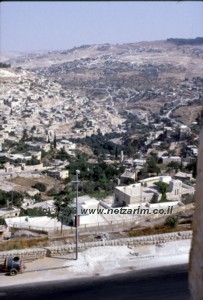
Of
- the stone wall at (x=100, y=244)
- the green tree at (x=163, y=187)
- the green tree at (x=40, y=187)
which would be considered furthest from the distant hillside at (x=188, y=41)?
the stone wall at (x=100, y=244)

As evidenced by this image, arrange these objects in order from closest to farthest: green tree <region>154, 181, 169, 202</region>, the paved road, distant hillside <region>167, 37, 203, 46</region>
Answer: the paved road → green tree <region>154, 181, 169, 202</region> → distant hillside <region>167, 37, 203, 46</region>

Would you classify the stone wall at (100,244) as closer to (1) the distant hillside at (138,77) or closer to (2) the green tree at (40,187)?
(2) the green tree at (40,187)

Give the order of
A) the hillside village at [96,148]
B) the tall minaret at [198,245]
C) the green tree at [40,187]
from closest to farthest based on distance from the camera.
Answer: the tall minaret at [198,245] → the hillside village at [96,148] → the green tree at [40,187]

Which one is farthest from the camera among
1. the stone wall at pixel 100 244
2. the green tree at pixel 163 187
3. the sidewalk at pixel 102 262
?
the green tree at pixel 163 187

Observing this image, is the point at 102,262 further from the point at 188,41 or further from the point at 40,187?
the point at 188,41

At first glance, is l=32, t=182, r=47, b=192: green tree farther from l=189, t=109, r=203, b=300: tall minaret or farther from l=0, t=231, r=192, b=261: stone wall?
l=189, t=109, r=203, b=300: tall minaret

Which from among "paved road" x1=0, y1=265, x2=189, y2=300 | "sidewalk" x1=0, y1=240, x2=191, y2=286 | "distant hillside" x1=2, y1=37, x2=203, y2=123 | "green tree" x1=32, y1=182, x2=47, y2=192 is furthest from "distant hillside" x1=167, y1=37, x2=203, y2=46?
"paved road" x1=0, y1=265, x2=189, y2=300

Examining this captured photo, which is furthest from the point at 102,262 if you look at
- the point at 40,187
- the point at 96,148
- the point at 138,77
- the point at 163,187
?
the point at 138,77
